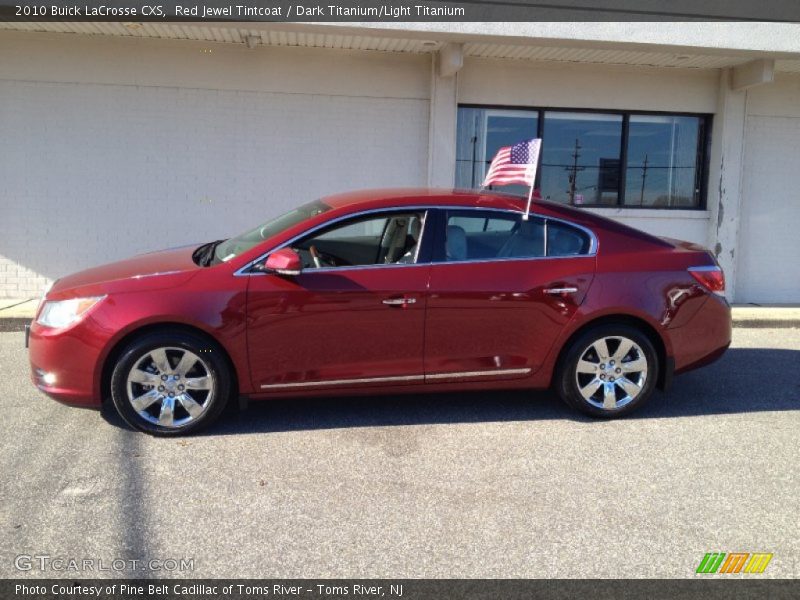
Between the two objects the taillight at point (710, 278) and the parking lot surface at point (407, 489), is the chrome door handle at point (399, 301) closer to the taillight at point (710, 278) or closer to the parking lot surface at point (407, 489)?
the parking lot surface at point (407, 489)

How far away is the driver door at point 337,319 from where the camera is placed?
466 cm

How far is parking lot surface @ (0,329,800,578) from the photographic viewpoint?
3.27m

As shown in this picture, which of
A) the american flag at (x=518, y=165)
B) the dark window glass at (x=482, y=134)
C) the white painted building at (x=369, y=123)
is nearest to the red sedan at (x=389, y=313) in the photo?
the american flag at (x=518, y=165)

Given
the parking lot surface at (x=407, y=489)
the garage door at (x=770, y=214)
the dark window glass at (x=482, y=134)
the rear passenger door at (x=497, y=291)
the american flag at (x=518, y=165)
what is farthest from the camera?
the garage door at (x=770, y=214)

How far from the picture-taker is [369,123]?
9.58 m

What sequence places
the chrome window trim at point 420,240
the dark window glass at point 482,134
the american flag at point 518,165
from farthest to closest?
the dark window glass at point 482,134
the american flag at point 518,165
the chrome window trim at point 420,240

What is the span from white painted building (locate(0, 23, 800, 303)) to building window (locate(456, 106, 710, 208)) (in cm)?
3

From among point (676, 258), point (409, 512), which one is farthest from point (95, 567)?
point (676, 258)

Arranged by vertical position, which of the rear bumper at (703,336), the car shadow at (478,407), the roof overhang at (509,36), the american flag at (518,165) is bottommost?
the car shadow at (478,407)

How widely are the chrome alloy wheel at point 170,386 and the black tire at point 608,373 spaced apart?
2.51 m

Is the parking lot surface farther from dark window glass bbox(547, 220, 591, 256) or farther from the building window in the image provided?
the building window

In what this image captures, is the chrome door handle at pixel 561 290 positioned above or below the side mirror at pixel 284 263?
below

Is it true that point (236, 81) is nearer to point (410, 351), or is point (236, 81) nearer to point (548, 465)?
point (410, 351)

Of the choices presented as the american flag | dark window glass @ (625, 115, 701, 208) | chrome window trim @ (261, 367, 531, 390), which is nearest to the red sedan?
chrome window trim @ (261, 367, 531, 390)
